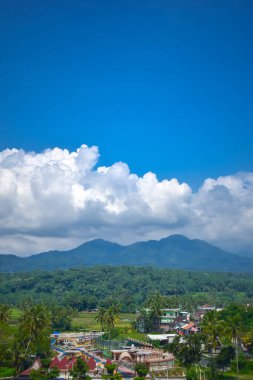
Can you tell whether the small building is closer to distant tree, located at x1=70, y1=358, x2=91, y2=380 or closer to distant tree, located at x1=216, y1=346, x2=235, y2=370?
distant tree, located at x1=216, y1=346, x2=235, y2=370

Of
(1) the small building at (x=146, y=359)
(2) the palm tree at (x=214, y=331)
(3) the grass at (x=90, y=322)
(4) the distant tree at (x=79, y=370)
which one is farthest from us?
(3) the grass at (x=90, y=322)

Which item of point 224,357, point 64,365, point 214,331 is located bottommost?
Result: point 64,365

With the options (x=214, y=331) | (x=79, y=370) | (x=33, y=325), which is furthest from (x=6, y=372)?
(x=214, y=331)

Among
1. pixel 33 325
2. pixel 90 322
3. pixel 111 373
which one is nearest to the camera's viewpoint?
pixel 111 373

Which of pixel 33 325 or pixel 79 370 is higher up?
pixel 33 325

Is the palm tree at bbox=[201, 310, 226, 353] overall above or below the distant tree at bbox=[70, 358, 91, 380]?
above

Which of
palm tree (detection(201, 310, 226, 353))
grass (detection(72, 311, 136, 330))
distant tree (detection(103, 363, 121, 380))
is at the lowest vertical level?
distant tree (detection(103, 363, 121, 380))

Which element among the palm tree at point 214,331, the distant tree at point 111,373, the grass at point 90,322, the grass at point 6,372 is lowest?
the grass at point 6,372

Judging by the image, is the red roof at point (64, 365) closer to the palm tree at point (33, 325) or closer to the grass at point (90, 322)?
the palm tree at point (33, 325)

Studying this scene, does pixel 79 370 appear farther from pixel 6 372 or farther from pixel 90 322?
pixel 90 322

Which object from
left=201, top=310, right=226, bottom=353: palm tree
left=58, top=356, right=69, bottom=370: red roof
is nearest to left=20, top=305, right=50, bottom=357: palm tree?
left=58, top=356, right=69, bottom=370: red roof

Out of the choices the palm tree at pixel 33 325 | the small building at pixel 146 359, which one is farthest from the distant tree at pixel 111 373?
the palm tree at pixel 33 325

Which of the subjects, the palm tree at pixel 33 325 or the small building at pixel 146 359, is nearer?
the small building at pixel 146 359

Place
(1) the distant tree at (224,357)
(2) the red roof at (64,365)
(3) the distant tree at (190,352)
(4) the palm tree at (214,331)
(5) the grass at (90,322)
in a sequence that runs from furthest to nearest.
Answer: (5) the grass at (90,322) → (4) the palm tree at (214,331) → (1) the distant tree at (224,357) → (3) the distant tree at (190,352) → (2) the red roof at (64,365)
